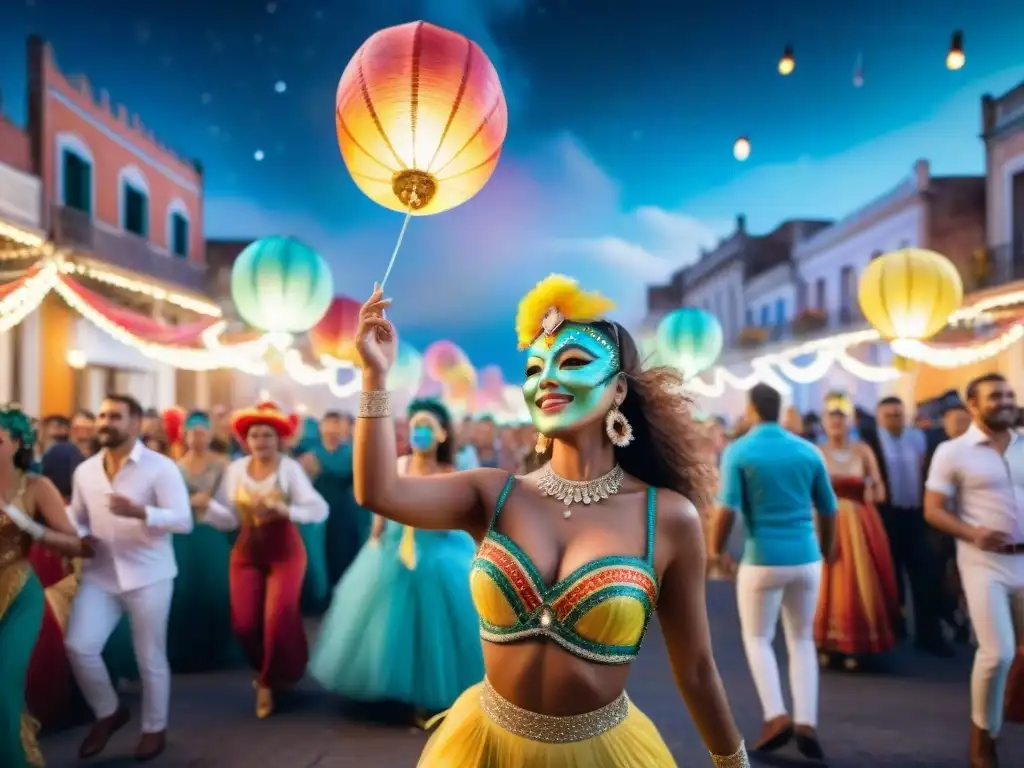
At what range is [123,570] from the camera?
451 cm

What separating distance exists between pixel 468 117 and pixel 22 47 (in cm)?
Answer: 1647

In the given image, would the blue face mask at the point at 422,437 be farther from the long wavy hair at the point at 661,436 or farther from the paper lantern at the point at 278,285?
the long wavy hair at the point at 661,436

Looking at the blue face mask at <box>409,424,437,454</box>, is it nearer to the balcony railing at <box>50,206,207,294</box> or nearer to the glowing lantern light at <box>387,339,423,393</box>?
the glowing lantern light at <box>387,339,423,393</box>

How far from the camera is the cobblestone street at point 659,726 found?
451 centimetres

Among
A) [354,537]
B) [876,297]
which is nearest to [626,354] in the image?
[876,297]

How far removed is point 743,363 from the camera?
103ft

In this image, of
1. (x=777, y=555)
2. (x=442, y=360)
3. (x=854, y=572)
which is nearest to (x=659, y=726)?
(x=777, y=555)

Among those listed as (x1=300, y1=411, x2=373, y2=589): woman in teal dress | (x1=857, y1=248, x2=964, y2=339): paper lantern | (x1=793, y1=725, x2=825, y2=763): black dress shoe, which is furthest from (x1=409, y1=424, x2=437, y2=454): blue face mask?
(x1=857, y1=248, x2=964, y2=339): paper lantern

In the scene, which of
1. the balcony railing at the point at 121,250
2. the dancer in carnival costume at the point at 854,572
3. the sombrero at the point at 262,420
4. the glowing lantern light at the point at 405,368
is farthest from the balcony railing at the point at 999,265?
the balcony railing at the point at 121,250

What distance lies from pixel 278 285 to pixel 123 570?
3302 mm

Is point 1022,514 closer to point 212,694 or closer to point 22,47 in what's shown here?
point 212,694

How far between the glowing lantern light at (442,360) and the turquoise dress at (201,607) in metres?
10.1

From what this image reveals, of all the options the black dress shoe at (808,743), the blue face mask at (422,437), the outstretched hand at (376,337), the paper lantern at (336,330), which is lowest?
the black dress shoe at (808,743)

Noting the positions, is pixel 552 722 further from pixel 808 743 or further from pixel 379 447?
pixel 808 743
